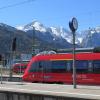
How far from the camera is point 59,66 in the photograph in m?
37.8

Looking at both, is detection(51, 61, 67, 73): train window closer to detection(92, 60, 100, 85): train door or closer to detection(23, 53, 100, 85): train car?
detection(23, 53, 100, 85): train car

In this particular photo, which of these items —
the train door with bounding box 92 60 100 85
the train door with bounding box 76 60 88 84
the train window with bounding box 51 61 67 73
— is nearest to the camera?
the train door with bounding box 92 60 100 85

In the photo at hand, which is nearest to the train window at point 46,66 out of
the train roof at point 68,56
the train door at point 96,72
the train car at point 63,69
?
the train car at point 63,69

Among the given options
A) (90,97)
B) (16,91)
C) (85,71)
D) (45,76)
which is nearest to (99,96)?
(90,97)

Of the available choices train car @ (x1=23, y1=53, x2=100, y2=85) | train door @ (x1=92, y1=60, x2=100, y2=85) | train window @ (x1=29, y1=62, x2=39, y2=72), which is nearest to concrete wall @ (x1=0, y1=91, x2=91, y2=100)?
train car @ (x1=23, y1=53, x2=100, y2=85)

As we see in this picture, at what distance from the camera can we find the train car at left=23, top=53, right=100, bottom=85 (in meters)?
35.2


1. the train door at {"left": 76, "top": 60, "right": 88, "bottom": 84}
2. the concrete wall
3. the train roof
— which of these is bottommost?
the concrete wall

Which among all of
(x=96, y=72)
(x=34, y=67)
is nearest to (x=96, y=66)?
(x=96, y=72)

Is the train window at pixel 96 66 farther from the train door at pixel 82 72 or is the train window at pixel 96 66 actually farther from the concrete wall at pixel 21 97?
the concrete wall at pixel 21 97

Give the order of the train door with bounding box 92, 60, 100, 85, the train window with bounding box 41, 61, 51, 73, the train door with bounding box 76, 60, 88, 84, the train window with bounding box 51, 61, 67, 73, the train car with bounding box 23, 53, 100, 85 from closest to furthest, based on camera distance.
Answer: the train door with bounding box 92, 60, 100, 85 → the train car with bounding box 23, 53, 100, 85 → the train door with bounding box 76, 60, 88, 84 → the train window with bounding box 51, 61, 67, 73 → the train window with bounding box 41, 61, 51, 73

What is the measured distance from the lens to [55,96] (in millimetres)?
16781

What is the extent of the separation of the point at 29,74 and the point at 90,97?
24025 mm

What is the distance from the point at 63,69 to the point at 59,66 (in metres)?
0.61

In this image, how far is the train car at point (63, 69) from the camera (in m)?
35.2
